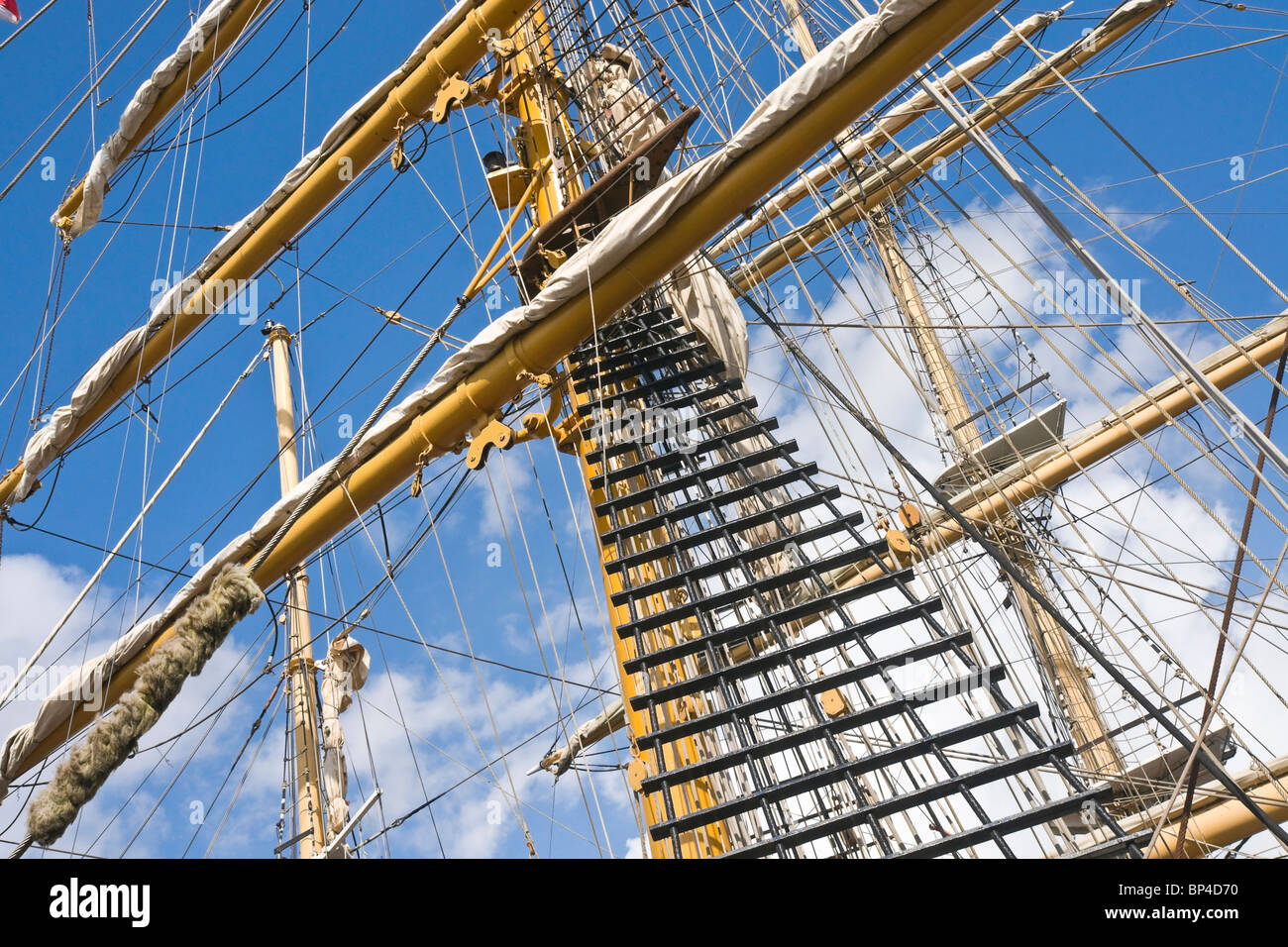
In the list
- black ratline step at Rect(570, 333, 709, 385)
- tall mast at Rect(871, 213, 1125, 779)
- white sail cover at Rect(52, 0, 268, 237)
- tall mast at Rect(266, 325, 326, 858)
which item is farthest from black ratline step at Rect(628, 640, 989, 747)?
white sail cover at Rect(52, 0, 268, 237)

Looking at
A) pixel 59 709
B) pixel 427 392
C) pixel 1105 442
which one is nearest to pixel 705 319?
pixel 427 392

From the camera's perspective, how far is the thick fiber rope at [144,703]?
4617 mm

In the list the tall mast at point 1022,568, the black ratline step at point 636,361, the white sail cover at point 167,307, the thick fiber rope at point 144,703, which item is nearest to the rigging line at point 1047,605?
the black ratline step at point 636,361

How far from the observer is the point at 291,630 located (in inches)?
450

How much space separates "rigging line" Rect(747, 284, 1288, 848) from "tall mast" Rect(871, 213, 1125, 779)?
4.07 metres

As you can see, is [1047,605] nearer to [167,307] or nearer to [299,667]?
[167,307]

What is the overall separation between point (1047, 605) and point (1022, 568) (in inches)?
388

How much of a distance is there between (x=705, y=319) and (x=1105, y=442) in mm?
7548

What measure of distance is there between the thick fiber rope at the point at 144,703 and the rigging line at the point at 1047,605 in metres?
3.39

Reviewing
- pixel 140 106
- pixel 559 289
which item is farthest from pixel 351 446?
pixel 140 106

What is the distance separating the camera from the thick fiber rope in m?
4.62

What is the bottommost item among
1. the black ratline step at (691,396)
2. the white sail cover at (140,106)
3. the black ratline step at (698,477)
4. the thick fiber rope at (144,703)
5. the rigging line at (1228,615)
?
the rigging line at (1228,615)

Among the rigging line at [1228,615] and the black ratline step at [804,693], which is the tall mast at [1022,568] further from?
the rigging line at [1228,615]
